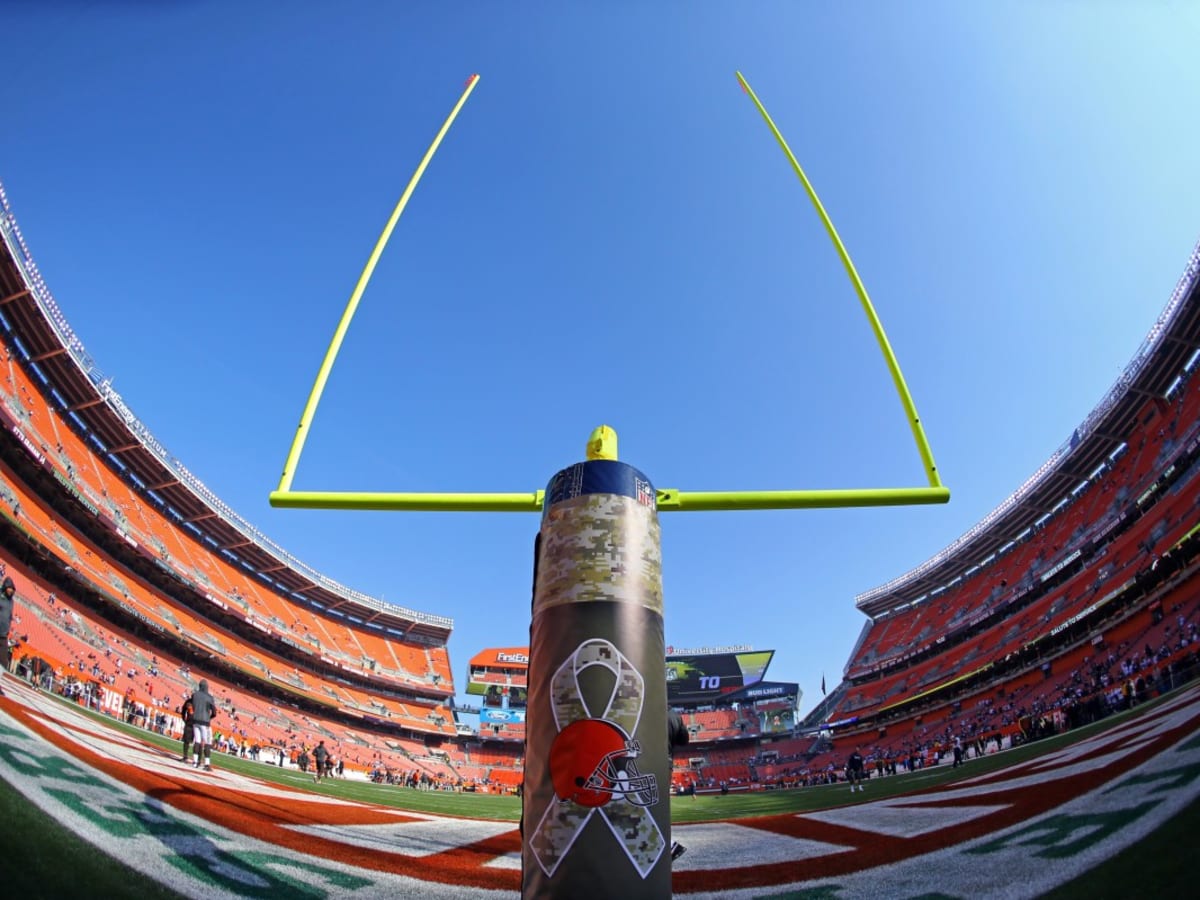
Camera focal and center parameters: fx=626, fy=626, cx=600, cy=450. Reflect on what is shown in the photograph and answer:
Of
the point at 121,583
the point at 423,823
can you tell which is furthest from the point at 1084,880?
the point at 121,583

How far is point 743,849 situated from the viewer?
581cm

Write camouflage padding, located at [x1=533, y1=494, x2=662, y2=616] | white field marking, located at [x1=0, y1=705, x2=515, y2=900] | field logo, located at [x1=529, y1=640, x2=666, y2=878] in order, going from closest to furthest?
field logo, located at [x1=529, y1=640, x2=666, y2=878] → camouflage padding, located at [x1=533, y1=494, x2=662, y2=616] → white field marking, located at [x1=0, y1=705, x2=515, y2=900]

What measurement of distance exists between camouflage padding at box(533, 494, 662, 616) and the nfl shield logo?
0.05 m

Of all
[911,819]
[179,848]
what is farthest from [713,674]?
[179,848]

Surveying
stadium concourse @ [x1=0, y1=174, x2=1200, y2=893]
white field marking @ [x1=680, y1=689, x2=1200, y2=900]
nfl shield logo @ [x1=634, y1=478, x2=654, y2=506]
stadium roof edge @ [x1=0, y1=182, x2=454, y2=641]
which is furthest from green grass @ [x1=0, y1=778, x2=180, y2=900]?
stadium roof edge @ [x1=0, y1=182, x2=454, y2=641]

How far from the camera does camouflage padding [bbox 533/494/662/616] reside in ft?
9.87

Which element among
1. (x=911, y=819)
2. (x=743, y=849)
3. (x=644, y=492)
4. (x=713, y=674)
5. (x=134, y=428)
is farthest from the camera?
(x=713, y=674)

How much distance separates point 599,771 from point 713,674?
6639 cm

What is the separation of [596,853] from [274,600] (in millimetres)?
53166

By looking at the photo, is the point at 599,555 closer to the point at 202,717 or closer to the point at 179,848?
the point at 179,848

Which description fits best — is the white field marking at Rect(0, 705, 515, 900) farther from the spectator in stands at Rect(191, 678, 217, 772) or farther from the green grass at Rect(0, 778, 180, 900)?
the spectator in stands at Rect(191, 678, 217, 772)

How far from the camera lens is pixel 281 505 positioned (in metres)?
4.11

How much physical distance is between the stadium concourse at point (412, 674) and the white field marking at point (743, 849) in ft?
0.22

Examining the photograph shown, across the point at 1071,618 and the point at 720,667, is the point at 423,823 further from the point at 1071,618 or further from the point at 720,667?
the point at 720,667
